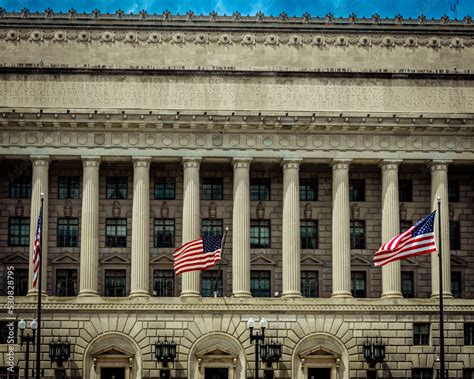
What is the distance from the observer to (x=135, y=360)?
72.9 meters

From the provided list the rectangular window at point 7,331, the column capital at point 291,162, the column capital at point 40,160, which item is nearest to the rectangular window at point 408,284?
the column capital at point 291,162

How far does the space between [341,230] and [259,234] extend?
6.10 m

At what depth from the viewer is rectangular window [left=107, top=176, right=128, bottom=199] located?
78.7m

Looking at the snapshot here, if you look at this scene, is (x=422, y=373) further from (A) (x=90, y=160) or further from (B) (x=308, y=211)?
(A) (x=90, y=160)

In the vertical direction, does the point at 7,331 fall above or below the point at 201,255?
below

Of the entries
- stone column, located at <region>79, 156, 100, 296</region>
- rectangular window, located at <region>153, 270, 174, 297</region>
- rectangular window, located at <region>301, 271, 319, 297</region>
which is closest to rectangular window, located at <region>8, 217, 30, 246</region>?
stone column, located at <region>79, 156, 100, 296</region>

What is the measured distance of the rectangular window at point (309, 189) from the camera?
3132 inches

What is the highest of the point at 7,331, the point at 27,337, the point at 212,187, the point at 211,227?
the point at 212,187

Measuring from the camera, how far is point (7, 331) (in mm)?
72875

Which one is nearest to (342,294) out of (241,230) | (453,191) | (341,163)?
(241,230)

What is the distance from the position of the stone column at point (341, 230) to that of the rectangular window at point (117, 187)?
1445 centimetres

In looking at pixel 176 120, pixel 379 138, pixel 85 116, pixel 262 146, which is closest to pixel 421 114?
pixel 379 138

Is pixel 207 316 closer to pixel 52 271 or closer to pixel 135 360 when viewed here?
pixel 135 360

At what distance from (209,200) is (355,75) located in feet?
43.8
